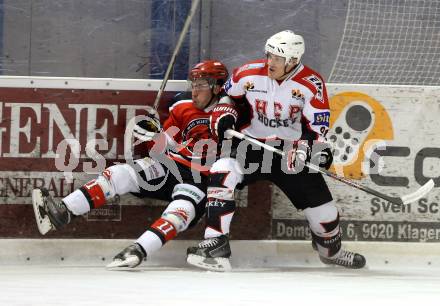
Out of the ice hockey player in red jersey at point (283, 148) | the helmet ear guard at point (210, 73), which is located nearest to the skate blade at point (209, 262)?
the ice hockey player in red jersey at point (283, 148)

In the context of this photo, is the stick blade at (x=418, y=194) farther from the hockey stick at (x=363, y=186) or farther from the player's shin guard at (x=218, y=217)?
the player's shin guard at (x=218, y=217)

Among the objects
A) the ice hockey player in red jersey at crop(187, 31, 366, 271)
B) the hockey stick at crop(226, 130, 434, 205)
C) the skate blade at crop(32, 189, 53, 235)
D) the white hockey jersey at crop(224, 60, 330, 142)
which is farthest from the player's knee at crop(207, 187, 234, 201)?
the skate blade at crop(32, 189, 53, 235)

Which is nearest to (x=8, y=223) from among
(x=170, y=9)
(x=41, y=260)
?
(x=41, y=260)

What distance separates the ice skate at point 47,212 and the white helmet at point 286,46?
45.3 inches

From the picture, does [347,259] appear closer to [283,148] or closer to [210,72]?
[283,148]

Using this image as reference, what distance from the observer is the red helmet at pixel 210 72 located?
5.24m

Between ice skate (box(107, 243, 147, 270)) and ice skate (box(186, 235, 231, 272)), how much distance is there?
0.74 feet

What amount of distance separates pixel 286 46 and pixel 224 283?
117 centimetres

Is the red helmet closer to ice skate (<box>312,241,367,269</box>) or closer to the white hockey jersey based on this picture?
the white hockey jersey

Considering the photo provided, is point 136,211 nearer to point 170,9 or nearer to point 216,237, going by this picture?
point 216,237

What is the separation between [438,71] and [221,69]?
56.6 inches

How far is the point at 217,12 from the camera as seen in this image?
610cm

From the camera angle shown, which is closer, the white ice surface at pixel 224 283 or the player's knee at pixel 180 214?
the white ice surface at pixel 224 283

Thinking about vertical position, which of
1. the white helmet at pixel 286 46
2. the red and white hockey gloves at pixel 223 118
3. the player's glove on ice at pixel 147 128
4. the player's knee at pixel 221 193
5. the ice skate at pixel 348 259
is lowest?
the ice skate at pixel 348 259
